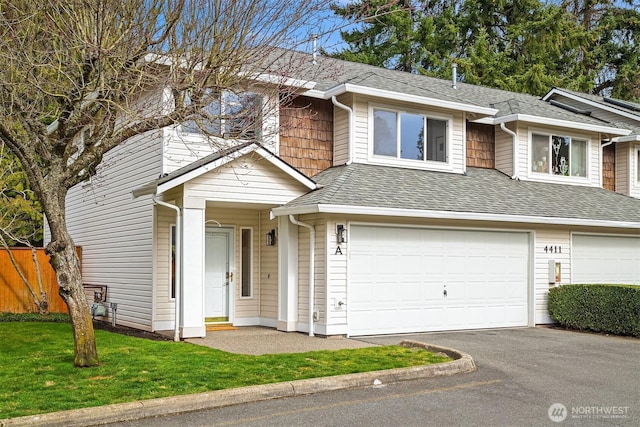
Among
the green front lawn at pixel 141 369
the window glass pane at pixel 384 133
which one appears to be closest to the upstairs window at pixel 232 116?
the window glass pane at pixel 384 133

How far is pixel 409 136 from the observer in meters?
16.8

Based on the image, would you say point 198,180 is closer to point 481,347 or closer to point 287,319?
point 287,319

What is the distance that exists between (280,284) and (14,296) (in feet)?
28.0

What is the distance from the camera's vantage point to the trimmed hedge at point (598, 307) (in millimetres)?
14695

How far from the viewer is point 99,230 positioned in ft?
58.4

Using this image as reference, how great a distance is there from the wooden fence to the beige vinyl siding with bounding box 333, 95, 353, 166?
26.3ft

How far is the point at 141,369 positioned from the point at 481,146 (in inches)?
498

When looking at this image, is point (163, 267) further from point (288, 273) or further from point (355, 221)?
point (355, 221)

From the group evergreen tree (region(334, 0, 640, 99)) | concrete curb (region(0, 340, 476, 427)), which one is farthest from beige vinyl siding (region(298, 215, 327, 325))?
evergreen tree (region(334, 0, 640, 99))

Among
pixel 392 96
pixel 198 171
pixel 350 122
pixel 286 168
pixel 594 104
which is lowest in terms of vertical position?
pixel 198 171

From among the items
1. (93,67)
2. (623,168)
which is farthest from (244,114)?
(623,168)

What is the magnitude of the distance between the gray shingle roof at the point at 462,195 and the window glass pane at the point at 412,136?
0.47 meters

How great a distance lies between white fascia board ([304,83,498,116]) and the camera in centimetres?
1545

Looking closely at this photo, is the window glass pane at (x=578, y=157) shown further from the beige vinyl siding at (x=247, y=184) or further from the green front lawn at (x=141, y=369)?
the green front lawn at (x=141, y=369)
